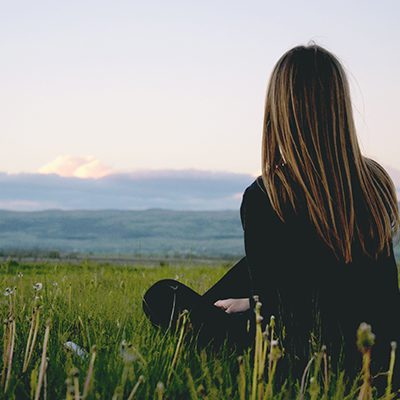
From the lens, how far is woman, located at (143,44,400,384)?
354 centimetres

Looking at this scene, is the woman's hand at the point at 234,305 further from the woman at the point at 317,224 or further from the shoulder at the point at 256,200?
the shoulder at the point at 256,200

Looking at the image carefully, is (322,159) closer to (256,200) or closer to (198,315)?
(256,200)

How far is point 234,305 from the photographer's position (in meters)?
4.15

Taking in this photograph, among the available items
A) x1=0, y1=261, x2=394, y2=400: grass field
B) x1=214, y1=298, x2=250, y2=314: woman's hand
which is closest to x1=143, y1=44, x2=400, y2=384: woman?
x1=0, y1=261, x2=394, y2=400: grass field

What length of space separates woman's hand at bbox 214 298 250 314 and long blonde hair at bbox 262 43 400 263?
767 millimetres

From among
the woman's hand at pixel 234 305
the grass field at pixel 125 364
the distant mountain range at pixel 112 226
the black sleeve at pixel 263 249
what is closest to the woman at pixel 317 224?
the black sleeve at pixel 263 249

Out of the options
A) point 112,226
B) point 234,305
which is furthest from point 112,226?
point 234,305

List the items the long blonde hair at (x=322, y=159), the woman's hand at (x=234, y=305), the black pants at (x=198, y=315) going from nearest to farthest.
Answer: the long blonde hair at (x=322, y=159)
the black pants at (x=198, y=315)
the woman's hand at (x=234, y=305)

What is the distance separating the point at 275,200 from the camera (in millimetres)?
3543

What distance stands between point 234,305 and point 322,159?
1077mm

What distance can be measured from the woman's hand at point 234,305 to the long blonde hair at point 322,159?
77 cm

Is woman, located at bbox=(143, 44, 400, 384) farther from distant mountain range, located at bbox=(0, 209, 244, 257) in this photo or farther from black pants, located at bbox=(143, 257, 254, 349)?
distant mountain range, located at bbox=(0, 209, 244, 257)

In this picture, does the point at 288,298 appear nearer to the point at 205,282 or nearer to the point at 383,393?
the point at 383,393

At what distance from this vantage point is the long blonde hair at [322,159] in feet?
11.6
